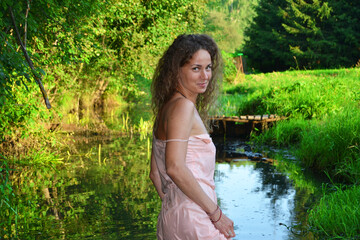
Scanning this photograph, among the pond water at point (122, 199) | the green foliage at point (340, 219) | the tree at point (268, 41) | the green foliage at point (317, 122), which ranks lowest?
the pond water at point (122, 199)

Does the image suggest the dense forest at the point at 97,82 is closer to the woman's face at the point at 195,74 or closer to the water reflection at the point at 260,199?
the water reflection at the point at 260,199

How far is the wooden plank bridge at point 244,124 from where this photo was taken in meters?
14.4

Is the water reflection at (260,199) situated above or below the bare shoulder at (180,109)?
below

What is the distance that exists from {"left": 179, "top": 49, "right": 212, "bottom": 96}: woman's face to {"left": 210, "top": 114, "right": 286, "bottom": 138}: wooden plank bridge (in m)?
11.5

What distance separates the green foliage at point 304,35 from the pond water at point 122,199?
1156 inches

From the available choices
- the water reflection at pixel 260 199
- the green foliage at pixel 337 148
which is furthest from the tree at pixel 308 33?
the green foliage at pixel 337 148

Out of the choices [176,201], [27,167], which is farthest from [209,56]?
[27,167]

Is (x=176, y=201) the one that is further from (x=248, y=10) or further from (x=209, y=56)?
(x=248, y=10)

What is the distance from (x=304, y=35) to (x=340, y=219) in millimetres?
40194

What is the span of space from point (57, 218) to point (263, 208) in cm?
327

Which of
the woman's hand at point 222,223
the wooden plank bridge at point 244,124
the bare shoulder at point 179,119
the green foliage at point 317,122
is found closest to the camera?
the bare shoulder at point 179,119

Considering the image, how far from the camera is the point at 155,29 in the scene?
17.3 metres

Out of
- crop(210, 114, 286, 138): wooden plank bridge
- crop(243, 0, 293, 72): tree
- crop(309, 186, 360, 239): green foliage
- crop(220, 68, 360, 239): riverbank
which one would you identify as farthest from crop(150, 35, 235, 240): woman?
crop(243, 0, 293, 72): tree

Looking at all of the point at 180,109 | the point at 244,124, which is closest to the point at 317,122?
the point at 244,124
